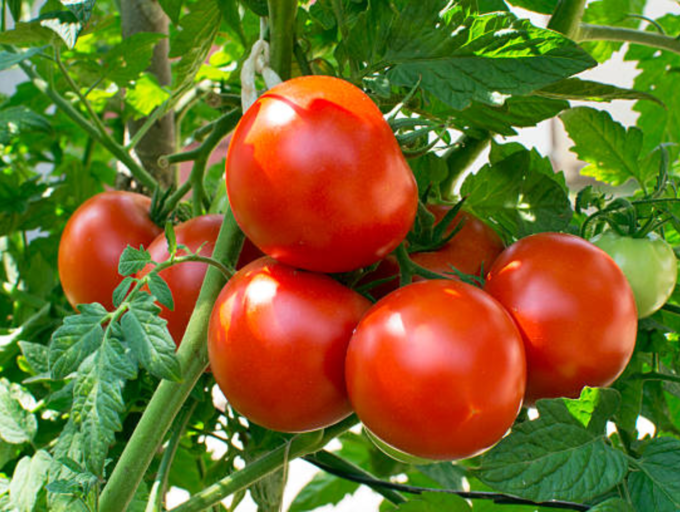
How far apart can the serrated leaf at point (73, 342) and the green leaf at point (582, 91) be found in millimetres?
295

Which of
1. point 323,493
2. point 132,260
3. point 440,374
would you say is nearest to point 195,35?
point 132,260

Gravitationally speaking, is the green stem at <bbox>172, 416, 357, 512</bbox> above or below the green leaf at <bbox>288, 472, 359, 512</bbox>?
above

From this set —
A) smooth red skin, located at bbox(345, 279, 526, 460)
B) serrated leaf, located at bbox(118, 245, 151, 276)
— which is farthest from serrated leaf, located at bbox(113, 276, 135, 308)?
smooth red skin, located at bbox(345, 279, 526, 460)

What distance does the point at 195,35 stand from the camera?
513mm

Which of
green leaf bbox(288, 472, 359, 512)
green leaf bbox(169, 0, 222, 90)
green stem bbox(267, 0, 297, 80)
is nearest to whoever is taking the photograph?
green stem bbox(267, 0, 297, 80)

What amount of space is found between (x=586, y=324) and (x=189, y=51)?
363 mm

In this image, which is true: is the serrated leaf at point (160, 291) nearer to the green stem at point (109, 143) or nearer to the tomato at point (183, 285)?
the tomato at point (183, 285)

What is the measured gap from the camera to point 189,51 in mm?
521

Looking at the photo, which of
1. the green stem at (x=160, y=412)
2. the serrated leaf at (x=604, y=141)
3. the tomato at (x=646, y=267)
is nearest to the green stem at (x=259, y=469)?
the green stem at (x=160, y=412)

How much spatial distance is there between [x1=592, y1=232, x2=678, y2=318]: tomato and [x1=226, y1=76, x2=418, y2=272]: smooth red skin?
0.57ft

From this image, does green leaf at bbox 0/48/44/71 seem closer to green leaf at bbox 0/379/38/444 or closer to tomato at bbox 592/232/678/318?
green leaf at bbox 0/379/38/444

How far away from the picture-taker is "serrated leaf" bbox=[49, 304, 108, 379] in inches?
12.2

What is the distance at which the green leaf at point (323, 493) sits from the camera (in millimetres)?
713

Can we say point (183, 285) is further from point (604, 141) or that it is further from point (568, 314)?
point (604, 141)
